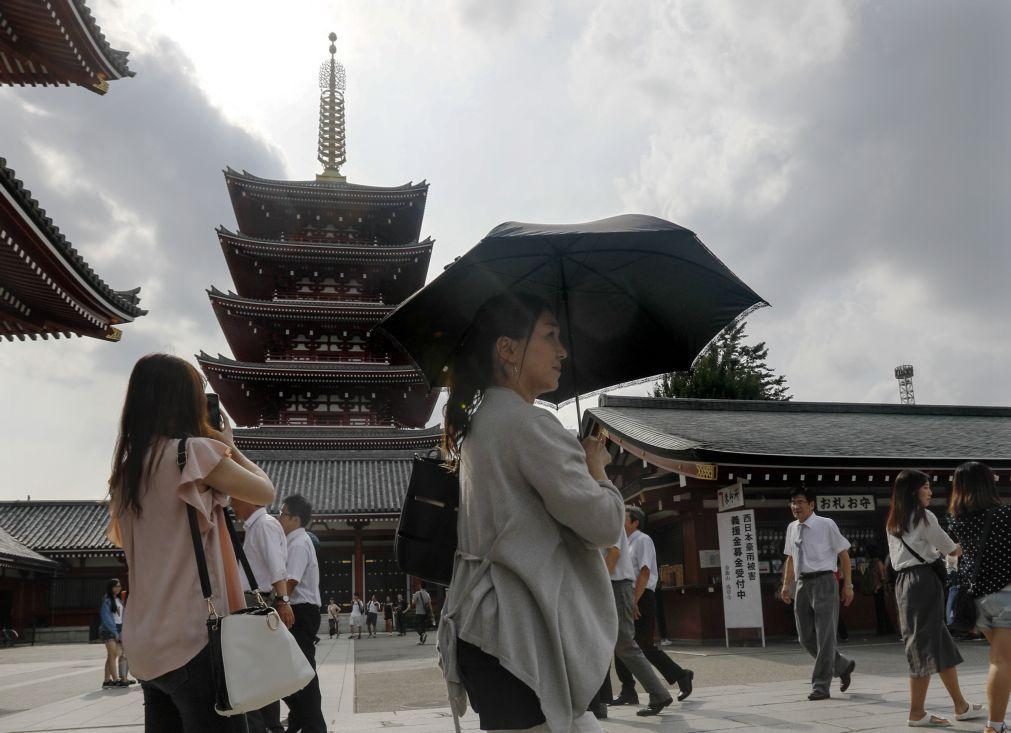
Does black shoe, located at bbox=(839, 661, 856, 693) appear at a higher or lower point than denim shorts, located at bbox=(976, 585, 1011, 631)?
lower

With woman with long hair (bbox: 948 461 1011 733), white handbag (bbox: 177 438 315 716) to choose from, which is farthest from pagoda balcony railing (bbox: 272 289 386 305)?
white handbag (bbox: 177 438 315 716)

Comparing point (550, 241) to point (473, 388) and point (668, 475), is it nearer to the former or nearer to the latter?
point (473, 388)

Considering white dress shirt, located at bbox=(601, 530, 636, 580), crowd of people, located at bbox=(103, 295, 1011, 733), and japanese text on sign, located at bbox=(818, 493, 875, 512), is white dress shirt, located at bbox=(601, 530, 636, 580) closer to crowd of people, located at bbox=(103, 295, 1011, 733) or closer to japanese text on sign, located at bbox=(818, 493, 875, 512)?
crowd of people, located at bbox=(103, 295, 1011, 733)

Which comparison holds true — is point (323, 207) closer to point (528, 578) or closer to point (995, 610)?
point (995, 610)

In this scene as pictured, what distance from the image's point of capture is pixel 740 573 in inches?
450

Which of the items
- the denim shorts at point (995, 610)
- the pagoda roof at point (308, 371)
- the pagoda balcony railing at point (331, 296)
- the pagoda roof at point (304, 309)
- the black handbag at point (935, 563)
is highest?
the pagoda balcony railing at point (331, 296)

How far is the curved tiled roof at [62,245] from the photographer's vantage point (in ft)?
23.6

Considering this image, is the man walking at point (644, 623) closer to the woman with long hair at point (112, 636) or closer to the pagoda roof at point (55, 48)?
the woman with long hair at point (112, 636)

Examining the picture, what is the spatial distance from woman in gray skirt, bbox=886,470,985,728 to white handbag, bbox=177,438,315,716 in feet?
13.6

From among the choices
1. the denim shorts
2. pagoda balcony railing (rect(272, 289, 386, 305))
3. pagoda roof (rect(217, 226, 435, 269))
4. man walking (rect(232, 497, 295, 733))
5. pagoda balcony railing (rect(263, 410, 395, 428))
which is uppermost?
pagoda roof (rect(217, 226, 435, 269))

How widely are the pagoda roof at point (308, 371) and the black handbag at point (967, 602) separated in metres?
22.1

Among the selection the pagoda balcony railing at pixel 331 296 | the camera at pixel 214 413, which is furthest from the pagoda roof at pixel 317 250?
the camera at pixel 214 413

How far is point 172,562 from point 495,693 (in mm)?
878

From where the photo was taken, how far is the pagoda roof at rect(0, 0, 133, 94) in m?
7.77
